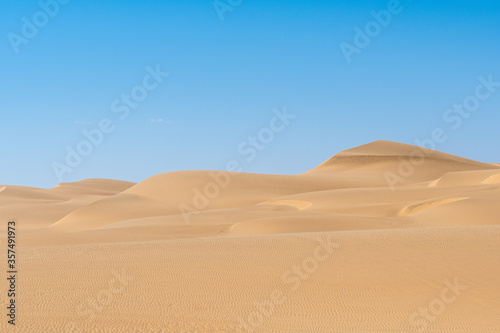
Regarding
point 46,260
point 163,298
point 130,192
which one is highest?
point 130,192

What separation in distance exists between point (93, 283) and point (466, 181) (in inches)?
1555

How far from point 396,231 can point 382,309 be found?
6550mm

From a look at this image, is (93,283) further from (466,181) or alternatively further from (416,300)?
(466,181)

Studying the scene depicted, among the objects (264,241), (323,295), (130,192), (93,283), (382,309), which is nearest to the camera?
(382,309)

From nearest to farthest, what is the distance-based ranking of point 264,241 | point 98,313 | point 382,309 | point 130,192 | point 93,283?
point 98,313 < point 382,309 < point 93,283 < point 264,241 < point 130,192

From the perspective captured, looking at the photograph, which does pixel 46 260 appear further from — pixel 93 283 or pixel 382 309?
pixel 382 309

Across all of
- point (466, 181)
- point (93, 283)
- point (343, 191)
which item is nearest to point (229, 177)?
point (343, 191)

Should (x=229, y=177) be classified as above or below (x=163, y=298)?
above

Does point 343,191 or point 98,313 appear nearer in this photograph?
point 98,313

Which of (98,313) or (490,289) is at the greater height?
(98,313)

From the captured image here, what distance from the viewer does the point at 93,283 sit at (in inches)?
402

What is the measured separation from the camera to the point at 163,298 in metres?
9.14

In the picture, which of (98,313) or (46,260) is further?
(46,260)

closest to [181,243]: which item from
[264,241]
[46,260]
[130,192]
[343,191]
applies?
[264,241]
